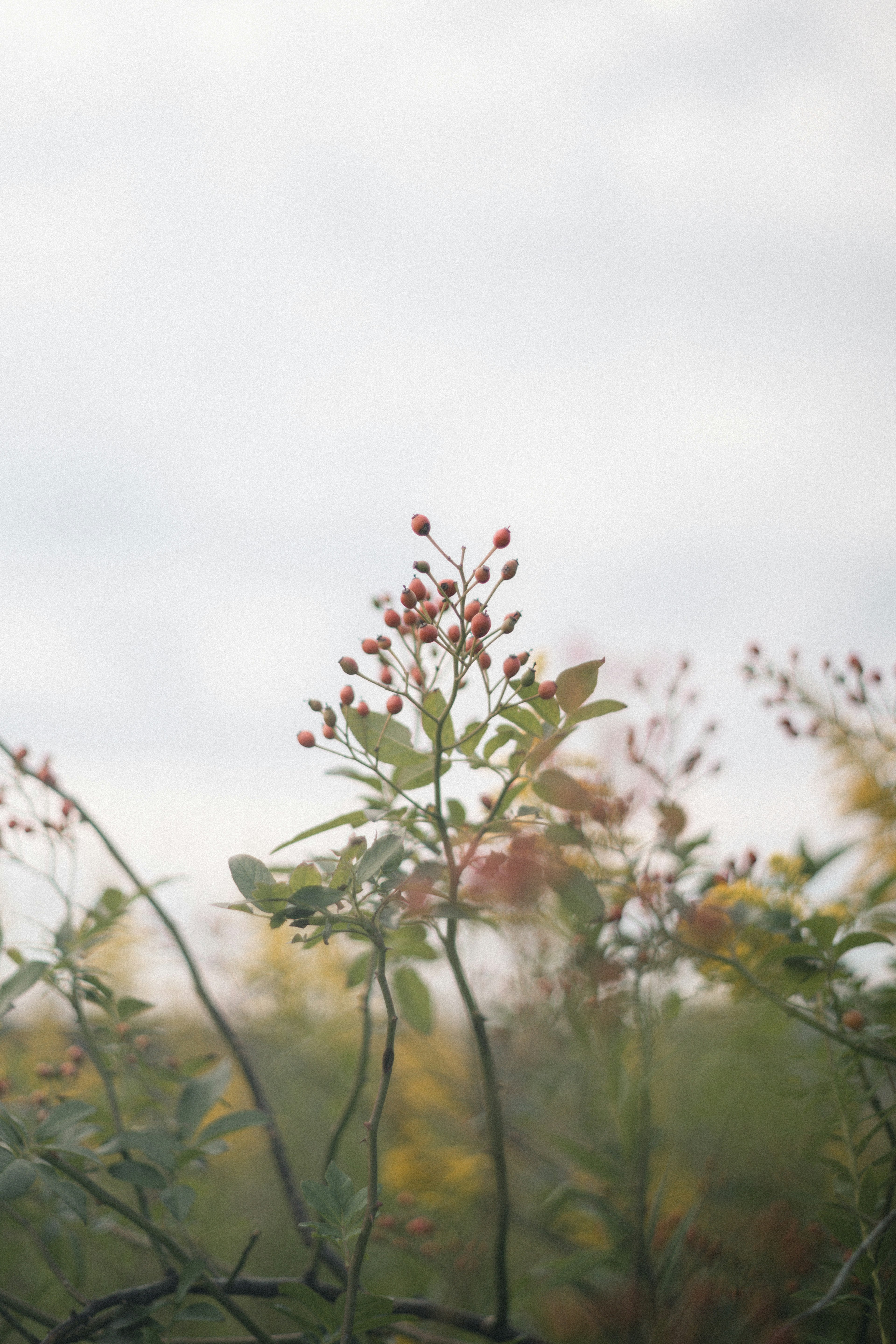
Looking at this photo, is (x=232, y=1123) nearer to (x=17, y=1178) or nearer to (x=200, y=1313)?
(x=200, y=1313)

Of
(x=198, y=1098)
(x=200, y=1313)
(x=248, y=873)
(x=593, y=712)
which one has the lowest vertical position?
(x=200, y=1313)

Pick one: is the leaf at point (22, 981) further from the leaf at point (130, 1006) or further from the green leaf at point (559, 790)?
the green leaf at point (559, 790)

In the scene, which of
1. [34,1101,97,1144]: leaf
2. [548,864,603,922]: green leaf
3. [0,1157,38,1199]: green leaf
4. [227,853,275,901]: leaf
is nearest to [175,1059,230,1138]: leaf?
[34,1101,97,1144]: leaf

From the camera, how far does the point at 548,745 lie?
101 centimetres

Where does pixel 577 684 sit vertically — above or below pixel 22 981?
above

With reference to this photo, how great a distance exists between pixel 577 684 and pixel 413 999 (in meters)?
0.67

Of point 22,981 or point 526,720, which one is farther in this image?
point 22,981

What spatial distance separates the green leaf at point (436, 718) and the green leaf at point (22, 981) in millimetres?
622

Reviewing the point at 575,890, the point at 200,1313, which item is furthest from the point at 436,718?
the point at 200,1313

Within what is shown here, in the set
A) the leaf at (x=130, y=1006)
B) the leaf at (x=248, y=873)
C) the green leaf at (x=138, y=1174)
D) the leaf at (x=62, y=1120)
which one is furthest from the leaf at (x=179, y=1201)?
the leaf at (x=248, y=873)

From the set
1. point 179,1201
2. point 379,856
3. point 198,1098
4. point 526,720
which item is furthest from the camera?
point 198,1098

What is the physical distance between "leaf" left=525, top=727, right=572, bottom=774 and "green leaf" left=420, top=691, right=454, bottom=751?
91 mm

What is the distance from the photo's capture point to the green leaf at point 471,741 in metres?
1.04

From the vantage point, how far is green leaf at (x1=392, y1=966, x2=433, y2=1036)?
1405 millimetres
